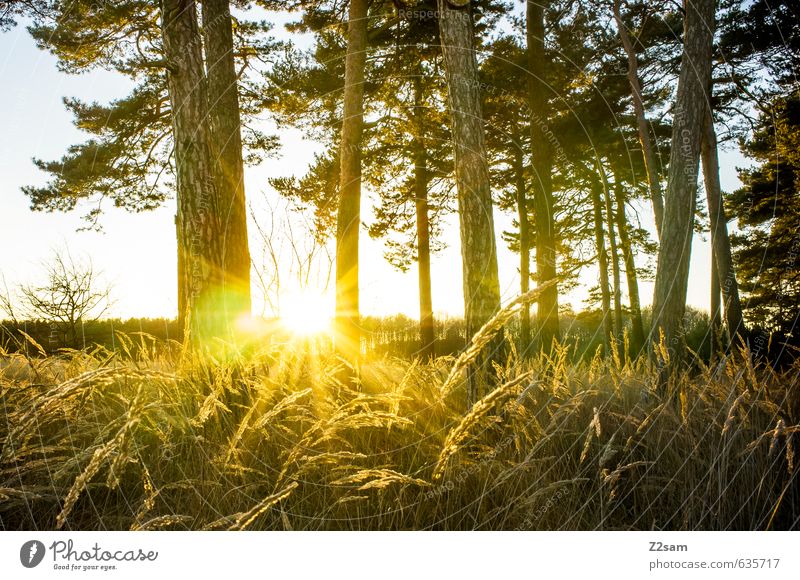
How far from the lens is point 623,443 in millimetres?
2205

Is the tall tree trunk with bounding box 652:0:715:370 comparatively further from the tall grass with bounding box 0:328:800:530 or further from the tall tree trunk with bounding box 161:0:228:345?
the tall tree trunk with bounding box 161:0:228:345

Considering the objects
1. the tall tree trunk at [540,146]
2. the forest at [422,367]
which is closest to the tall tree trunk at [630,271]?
the tall tree trunk at [540,146]

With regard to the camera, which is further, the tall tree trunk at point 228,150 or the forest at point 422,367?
the tall tree trunk at point 228,150

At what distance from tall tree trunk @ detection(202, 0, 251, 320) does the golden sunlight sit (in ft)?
4.14

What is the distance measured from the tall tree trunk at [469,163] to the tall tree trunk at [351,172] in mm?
4454

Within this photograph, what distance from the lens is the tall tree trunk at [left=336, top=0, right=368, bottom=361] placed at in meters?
8.10

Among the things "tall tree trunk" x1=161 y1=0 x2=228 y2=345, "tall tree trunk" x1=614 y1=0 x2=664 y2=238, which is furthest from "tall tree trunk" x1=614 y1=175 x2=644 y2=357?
"tall tree trunk" x1=161 y1=0 x2=228 y2=345

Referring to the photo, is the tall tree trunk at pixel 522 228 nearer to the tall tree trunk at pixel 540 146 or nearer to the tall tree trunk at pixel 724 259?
the tall tree trunk at pixel 540 146

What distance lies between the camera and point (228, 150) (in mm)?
6781

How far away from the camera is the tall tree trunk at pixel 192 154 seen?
412cm

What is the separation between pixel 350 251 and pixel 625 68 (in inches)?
222

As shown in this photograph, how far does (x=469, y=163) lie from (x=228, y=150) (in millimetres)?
4395

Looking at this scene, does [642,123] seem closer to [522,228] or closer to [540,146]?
[540,146]
